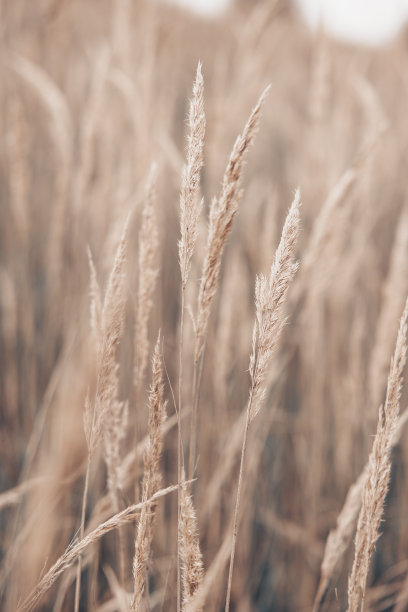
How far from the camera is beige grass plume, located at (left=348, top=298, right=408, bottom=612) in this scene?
1.74ft

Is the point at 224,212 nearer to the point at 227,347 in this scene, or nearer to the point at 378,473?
the point at 378,473

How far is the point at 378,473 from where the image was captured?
55 cm

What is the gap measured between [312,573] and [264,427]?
512mm

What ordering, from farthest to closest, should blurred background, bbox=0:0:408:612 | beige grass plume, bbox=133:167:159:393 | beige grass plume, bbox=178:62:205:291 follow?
blurred background, bbox=0:0:408:612 → beige grass plume, bbox=133:167:159:393 → beige grass plume, bbox=178:62:205:291

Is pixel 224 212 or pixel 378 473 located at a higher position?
pixel 224 212

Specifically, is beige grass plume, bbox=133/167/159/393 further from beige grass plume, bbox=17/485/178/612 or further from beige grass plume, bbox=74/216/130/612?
beige grass plume, bbox=17/485/178/612

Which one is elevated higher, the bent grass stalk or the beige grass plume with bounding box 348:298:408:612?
the bent grass stalk

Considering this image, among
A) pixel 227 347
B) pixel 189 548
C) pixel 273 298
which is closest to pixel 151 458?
pixel 189 548

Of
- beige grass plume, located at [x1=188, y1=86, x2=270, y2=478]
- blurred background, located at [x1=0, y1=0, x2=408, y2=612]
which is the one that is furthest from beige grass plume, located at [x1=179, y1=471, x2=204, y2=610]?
blurred background, located at [x1=0, y1=0, x2=408, y2=612]

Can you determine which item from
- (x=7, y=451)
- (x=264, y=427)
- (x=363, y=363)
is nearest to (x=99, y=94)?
(x=264, y=427)

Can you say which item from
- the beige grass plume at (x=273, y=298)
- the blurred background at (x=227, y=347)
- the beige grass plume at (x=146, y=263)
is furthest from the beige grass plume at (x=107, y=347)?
the blurred background at (x=227, y=347)

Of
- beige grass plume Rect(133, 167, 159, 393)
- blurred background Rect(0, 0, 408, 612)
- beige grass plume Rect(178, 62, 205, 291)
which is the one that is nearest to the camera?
beige grass plume Rect(178, 62, 205, 291)

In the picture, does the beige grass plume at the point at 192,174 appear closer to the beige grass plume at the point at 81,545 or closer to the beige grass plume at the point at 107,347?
the beige grass plume at the point at 107,347

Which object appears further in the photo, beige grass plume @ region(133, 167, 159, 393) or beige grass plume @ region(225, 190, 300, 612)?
beige grass plume @ region(133, 167, 159, 393)
